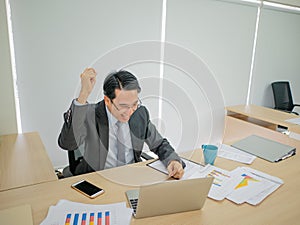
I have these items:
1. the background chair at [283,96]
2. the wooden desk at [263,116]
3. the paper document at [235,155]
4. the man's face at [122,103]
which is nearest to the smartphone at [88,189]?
the man's face at [122,103]

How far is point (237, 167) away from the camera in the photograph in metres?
1.39

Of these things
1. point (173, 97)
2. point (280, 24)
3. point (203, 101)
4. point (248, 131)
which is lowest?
point (248, 131)

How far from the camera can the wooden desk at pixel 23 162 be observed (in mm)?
1250

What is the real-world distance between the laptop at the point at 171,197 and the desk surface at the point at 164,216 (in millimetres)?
25

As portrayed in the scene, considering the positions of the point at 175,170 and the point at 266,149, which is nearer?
the point at 175,170

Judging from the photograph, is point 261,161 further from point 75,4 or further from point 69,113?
point 75,4

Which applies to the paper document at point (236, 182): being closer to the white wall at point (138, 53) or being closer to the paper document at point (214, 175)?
the paper document at point (214, 175)

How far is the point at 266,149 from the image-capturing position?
164 centimetres

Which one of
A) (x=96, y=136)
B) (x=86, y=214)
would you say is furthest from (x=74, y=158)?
(x=86, y=214)

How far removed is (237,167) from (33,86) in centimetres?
182

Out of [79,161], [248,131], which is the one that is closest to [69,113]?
[79,161]

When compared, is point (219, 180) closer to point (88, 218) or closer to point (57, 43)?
point (88, 218)

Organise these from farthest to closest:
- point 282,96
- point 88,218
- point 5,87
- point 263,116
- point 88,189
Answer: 1. point 282,96
2. point 263,116
3. point 5,87
4. point 88,189
5. point 88,218

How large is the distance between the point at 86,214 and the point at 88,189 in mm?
180
